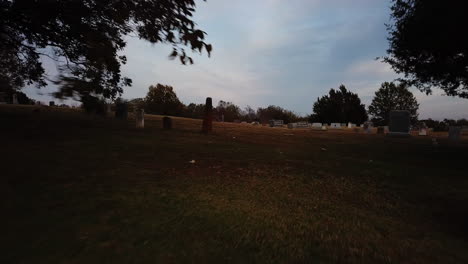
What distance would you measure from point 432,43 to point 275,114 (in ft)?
212

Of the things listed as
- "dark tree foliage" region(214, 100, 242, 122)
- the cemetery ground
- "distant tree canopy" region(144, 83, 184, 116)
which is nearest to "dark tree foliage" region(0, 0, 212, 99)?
the cemetery ground

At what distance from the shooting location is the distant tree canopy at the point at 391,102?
222ft

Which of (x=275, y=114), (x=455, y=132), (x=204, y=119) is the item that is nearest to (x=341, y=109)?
(x=275, y=114)

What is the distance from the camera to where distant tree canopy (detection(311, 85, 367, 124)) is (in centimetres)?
5769

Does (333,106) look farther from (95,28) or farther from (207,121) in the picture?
(95,28)

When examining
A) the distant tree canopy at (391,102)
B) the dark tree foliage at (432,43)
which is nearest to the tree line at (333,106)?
the distant tree canopy at (391,102)

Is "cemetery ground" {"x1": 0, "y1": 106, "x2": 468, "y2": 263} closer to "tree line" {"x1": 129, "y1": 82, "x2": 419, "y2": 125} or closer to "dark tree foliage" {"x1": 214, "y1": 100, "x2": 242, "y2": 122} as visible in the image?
"tree line" {"x1": 129, "y1": 82, "x2": 419, "y2": 125}

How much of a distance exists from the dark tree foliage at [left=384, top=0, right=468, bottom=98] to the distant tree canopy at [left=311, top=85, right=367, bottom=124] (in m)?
44.9

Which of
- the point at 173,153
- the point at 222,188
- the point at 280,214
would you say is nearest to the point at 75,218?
the point at 222,188

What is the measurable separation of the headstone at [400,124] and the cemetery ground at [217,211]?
1564 centimetres

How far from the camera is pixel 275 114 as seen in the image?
7469cm

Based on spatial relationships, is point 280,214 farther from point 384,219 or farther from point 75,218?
point 75,218

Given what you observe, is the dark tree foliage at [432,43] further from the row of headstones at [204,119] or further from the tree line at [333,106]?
the tree line at [333,106]

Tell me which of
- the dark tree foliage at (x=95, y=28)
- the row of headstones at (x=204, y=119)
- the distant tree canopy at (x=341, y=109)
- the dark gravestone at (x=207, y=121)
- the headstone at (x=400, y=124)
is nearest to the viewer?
the dark tree foliage at (x=95, y=28)
